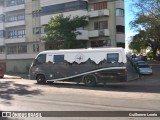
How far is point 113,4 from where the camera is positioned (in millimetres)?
44562

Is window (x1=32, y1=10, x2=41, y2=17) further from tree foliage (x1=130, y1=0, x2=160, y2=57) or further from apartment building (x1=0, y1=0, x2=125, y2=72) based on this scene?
tree foliage (x1=130, y1=0, x2=160, y2=57)

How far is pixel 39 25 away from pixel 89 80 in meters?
30.5

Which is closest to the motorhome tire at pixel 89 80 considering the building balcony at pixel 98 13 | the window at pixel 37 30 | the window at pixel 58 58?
the window at pixel 58 58

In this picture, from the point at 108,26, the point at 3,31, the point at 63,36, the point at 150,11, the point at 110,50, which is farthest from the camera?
the point at 3,31

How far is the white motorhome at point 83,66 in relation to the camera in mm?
21641

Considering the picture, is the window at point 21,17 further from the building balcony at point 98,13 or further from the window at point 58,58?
the window at point 58,58

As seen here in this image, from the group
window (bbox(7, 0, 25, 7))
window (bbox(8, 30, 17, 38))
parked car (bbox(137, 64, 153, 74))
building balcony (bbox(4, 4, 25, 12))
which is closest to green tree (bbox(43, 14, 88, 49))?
parked car (bbox(137, 64, 153, 74))

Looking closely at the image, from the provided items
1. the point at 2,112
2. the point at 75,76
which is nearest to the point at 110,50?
the point at 75,76

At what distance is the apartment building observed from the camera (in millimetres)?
44531

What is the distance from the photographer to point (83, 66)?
2298 centimetres

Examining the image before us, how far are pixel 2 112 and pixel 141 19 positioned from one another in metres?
40.8

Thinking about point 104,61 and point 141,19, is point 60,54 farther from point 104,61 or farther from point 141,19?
point 141,19

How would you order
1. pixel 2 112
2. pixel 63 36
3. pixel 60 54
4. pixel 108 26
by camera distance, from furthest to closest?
pixel 108 26 < pixel 63 36 < pixel 60 54 < pixel 2 112

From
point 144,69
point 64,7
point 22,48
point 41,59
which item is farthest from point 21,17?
point 41,59
